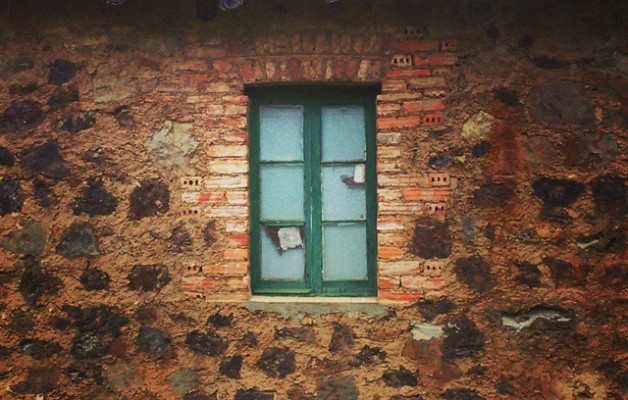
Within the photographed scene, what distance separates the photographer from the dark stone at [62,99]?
355 centimetres

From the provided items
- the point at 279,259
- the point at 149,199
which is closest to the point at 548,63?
the point at 279,259

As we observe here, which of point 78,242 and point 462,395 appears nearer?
point 462,395

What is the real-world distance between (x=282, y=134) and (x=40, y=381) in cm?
211

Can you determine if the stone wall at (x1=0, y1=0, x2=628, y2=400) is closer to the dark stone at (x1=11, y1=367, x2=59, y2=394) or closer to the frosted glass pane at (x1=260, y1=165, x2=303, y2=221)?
the dark stone at (x1=11, y1=367, x2=59, y2=394)

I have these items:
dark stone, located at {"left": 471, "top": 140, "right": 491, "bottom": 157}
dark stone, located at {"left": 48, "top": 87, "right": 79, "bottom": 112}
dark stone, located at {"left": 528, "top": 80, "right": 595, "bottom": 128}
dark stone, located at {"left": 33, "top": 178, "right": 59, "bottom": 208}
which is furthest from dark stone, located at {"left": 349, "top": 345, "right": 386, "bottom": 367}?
dark stone, located at {"left": 48, "top": 87, "right": 79, "bottom": 112}

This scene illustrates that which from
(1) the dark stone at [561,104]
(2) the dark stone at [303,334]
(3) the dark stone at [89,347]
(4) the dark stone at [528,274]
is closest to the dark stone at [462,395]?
(4) the dark stone at [528,274]

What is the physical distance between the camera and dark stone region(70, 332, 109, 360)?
3461 mm

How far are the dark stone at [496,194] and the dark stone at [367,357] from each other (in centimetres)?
104

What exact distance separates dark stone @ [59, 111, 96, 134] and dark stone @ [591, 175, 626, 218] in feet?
9.91

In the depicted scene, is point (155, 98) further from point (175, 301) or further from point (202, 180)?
point (175, 301)

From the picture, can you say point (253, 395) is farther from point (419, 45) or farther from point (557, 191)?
point (419, 45)

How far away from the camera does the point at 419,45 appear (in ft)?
11.3

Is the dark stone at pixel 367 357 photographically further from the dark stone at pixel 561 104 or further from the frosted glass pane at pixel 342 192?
the dark stone at pixel 561 104

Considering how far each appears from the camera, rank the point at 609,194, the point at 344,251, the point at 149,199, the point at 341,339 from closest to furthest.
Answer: the point at 609,194 < the point at 341,339 < the point at 149,199 < the point at 344,251
